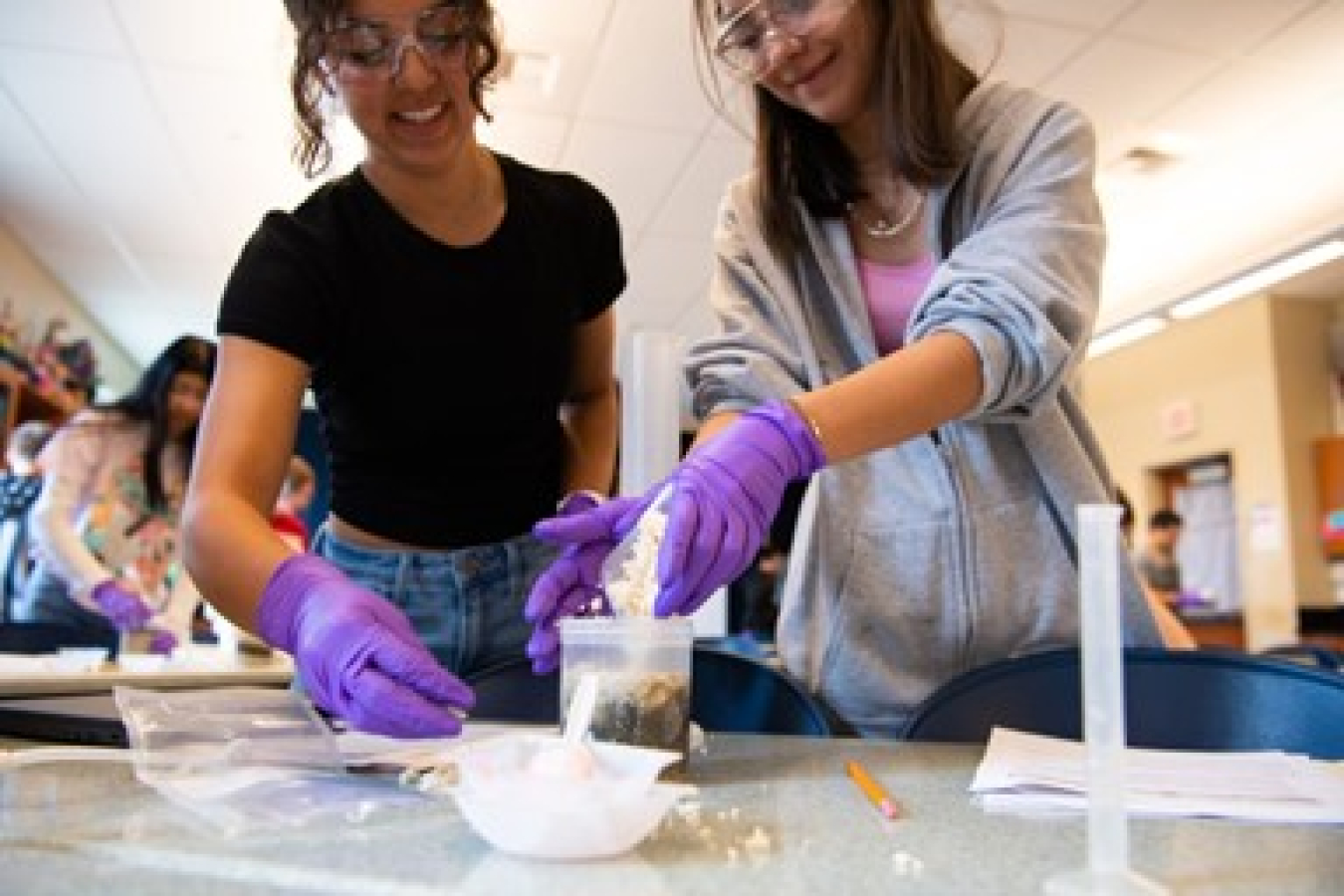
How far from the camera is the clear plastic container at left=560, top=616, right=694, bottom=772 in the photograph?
64cm

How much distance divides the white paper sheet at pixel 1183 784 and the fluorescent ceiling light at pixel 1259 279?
182 inches

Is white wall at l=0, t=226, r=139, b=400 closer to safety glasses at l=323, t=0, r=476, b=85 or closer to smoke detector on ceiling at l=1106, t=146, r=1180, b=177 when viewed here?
safety glasses at l=323, t=0, r=476, b=85

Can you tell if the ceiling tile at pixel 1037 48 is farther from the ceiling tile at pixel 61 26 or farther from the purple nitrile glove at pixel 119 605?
the purple nitrile glove at pixel 119 605

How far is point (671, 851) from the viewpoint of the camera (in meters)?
0.46

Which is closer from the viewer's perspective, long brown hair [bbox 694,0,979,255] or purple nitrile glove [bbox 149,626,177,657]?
long brown hair [bbox 694,0,979,255]

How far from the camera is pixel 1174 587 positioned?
17.8ft

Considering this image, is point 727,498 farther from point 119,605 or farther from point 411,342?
point 119,605

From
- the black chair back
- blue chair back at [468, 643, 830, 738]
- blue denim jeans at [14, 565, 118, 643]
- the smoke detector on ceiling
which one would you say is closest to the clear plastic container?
blue chair back at [468, 643, 830, 738]

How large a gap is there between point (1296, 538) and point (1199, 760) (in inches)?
204

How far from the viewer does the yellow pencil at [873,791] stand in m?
0.54

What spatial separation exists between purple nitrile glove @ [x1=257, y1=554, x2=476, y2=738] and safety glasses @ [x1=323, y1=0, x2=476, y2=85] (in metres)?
0.47

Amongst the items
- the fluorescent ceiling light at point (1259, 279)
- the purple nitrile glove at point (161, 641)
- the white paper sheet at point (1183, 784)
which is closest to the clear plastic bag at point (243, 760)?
the white paper sheet at point (1183, 784)

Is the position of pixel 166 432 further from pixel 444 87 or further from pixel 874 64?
pixel 874 64

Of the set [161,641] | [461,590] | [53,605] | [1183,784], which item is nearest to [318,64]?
[461,590]
